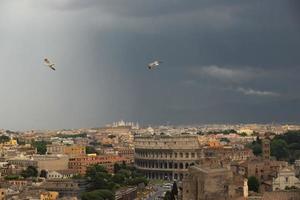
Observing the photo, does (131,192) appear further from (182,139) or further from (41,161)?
(182,139)

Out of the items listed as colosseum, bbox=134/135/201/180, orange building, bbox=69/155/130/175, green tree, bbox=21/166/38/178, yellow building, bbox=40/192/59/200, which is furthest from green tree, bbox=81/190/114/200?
colosseum, bbox=134/135/201/180

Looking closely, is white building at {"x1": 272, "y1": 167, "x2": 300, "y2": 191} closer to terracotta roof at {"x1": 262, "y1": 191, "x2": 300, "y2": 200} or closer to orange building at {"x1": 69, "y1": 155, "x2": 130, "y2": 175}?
terracotta roof at {"x1": 262, "y1": 191, "x2": 300, "y2": 200}

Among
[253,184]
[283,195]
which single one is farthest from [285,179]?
[283,195]

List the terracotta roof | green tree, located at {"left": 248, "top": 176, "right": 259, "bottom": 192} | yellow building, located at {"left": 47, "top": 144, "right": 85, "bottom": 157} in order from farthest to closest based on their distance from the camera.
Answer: yellow building, located at {"left": 47, "top": 144, "right": 85, "bottom": 157} < green tree, located at {"left": 248, "top": 176, "right": 259, "bottom": 192} < the terracotta roof

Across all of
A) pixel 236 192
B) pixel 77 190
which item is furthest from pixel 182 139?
pixel 236 192

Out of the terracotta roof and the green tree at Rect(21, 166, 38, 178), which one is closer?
the terracotta roof

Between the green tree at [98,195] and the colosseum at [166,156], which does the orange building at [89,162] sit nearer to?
the colosseum at [166,156]

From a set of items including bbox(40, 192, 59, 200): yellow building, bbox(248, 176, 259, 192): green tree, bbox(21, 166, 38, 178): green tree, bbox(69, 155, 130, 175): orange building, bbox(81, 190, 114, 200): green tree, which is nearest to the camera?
bbox(248, 176, 259, 192): green tree
